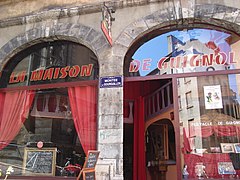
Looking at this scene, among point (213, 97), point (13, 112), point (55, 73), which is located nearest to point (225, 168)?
point (213, 97)

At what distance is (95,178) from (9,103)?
276 centimetres

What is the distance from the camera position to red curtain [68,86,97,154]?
5.29 metres

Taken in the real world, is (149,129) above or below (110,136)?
above

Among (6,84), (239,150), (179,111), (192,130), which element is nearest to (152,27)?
(179,111)

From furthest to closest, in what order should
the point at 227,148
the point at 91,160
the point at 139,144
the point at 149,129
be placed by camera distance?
the point at 149,129, the point at 139,144, the point at 227,148, the point at 91,160

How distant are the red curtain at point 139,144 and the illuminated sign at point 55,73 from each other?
1853 millimetres

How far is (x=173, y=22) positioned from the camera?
5348mm

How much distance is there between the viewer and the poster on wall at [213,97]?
5.02 m

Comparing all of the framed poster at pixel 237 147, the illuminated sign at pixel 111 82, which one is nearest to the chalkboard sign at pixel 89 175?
the illuminated sign at pixel 111 82

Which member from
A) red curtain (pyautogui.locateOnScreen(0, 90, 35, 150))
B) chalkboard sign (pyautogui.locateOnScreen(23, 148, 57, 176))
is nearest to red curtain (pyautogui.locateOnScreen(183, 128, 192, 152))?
chalkboard sign (pyautogui.locateOnScreen(23, 148, 57, 176))

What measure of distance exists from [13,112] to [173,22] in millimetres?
3853

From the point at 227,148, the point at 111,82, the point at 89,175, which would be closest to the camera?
the point at 89,175

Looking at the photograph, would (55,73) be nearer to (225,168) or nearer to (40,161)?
(40,161)

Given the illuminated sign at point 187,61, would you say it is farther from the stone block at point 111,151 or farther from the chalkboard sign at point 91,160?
the chalkboard sign at point 91,160
